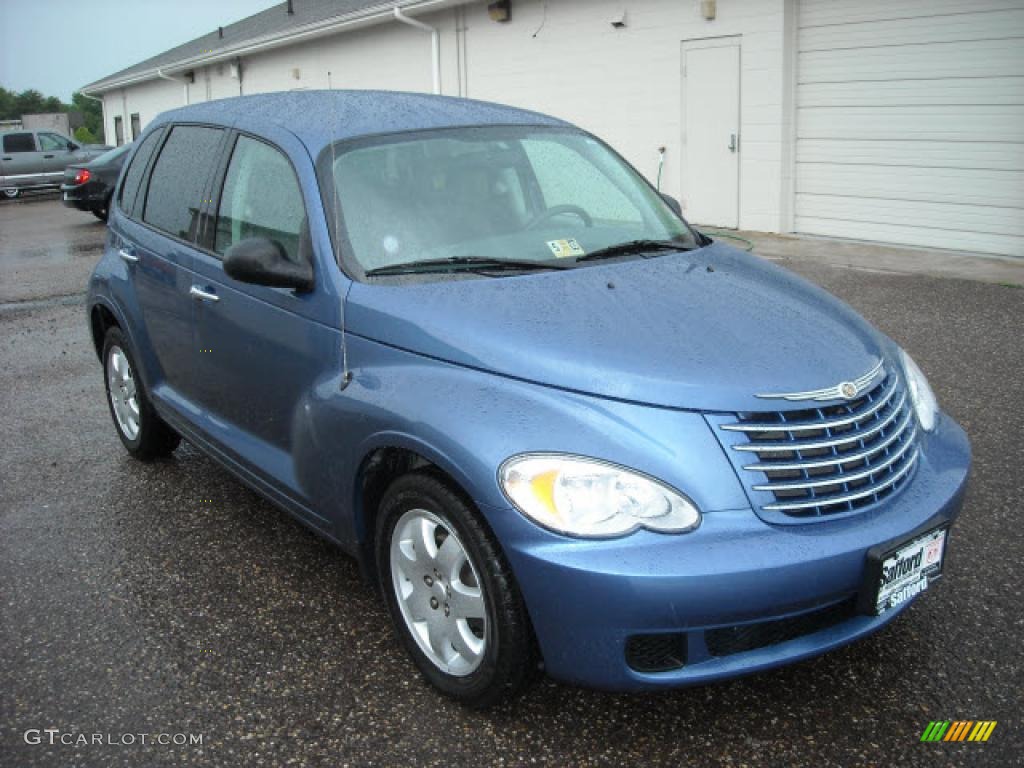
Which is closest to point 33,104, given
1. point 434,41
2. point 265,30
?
point 265,30

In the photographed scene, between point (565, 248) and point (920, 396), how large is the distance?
4.22ft

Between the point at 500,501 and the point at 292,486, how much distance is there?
1.24m

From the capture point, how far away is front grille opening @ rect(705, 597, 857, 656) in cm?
257

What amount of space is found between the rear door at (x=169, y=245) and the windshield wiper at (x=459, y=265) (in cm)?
122

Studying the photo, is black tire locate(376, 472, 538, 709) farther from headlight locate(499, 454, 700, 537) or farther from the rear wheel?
the rear wheel

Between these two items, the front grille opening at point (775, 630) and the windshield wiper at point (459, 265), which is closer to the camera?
the front grille opening at point (775, 630)

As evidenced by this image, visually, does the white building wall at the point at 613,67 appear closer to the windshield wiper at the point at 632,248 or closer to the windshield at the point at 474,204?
the windshield at the point at 474,204

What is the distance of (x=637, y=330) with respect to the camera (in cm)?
292

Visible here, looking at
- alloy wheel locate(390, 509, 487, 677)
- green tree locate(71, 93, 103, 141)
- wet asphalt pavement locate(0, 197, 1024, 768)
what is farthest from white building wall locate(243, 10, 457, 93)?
green tree locate(71, 93, 103, 141)

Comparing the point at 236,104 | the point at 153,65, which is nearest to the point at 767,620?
the point at 236,104

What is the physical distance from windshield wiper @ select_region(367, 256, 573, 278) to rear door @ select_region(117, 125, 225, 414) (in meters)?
1.22

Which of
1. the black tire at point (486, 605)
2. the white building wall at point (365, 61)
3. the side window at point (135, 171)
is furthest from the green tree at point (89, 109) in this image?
the black tire at point (486, 605)

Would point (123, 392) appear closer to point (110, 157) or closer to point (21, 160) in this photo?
point (110, 157)

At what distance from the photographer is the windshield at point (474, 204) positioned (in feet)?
11.3
